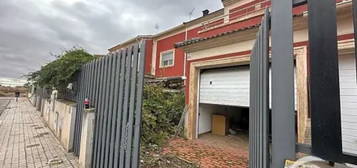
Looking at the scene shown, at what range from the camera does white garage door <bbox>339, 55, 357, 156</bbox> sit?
122 inches

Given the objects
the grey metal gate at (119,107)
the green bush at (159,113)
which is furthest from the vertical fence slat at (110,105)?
the green bush at (159,113)

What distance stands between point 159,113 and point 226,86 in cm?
298

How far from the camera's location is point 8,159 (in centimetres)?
439

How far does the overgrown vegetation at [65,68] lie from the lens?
5910 mm

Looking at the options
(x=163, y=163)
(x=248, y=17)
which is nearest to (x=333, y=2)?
(x=163, y=163)

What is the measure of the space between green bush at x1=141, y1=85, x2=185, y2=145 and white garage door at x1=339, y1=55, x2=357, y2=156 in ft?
16.2

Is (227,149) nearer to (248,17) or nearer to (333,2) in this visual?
(248,17)

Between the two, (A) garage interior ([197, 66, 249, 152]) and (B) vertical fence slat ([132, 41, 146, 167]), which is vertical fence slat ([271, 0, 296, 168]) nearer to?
(B) vertical fence slat ([132, 41, 146, 167])

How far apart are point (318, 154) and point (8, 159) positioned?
619cm

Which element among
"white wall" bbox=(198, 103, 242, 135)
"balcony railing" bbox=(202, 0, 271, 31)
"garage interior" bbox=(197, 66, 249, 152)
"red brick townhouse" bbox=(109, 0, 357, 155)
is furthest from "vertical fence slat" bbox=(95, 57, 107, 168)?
"white wall" bbox=(198, 103, 242, 135)

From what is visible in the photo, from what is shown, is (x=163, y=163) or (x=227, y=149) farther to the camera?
(x=227, y=149)

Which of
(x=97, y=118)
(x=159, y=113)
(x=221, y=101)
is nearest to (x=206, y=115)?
(x=221, y=101)

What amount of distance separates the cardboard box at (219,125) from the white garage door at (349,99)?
15.7 feet

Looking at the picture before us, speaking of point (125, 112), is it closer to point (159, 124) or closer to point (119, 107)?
point (119, 107)
